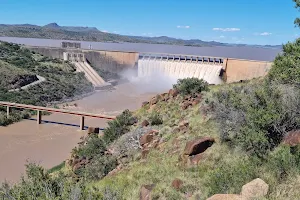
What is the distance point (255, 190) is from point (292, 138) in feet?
8.21

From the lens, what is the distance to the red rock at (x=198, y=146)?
8.70 meters

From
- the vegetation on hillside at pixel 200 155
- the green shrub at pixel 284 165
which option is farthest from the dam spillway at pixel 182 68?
the green shrub at pixel 284 165

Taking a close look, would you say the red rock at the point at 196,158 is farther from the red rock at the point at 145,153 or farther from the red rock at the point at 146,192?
the red rock at the point at 145,153

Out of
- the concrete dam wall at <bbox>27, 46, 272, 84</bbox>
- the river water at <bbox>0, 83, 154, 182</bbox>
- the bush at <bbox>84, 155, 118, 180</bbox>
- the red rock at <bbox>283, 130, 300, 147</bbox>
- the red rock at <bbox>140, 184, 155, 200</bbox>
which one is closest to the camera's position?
the red rock at <bbox>140, 184, 155, 200</bbox>

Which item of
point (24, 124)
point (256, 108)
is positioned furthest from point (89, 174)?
point (24, 124)

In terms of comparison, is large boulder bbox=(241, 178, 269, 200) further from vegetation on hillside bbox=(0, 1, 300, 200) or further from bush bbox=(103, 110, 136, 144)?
bush bbox=(103, 110, 136, 144)

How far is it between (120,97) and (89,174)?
32256 mm

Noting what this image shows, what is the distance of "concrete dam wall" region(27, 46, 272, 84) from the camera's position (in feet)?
120

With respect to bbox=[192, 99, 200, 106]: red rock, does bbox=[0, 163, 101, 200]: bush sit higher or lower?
lower

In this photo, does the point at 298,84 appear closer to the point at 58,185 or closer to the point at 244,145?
the point at 244,145

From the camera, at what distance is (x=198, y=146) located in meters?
8.79

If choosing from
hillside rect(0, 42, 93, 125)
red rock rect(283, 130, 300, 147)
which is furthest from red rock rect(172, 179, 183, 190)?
hillside rect(0, 42, 93, 125)

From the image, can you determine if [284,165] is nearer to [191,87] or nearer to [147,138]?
[147,138]

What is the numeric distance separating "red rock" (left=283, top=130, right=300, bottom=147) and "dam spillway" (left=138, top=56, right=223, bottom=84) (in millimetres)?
30268
